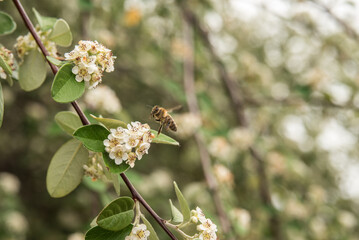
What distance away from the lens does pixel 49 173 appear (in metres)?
1.15

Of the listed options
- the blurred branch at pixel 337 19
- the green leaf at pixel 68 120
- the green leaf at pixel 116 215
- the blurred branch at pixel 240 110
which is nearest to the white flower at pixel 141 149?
the green leaf at pixel 116 215

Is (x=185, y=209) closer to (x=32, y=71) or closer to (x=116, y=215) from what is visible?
(x=116, y=215)

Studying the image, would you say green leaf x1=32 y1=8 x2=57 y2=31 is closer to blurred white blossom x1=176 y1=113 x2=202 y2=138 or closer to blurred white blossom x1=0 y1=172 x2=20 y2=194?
blurred white blossom x1=176 y1=113 x2=202 y2=138

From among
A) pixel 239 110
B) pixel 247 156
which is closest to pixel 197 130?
pixel 239 110

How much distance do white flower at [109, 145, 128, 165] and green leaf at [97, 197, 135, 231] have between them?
3.7 inches

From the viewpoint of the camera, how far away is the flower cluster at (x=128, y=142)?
98cm

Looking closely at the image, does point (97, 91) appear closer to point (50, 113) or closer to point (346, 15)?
point (50, 113)

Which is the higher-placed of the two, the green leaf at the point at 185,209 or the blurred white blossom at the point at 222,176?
the green leaf at the point at 185,209

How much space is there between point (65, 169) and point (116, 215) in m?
0.27

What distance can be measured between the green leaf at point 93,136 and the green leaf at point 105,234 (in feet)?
0.64

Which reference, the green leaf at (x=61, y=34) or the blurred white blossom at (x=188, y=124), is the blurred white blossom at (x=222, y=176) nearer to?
the blurred white blossom at (x=188, y=124)

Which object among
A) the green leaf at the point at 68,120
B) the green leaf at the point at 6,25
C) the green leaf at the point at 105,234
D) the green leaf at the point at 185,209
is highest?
the green leaf at the point at 6,25

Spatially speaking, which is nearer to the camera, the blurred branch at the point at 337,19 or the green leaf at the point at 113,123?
the green leaf at the point at 113,123

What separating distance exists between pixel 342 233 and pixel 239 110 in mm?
1375
